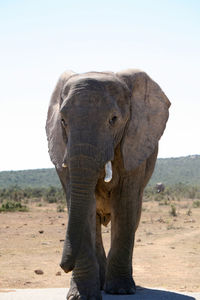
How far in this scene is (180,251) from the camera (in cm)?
1355

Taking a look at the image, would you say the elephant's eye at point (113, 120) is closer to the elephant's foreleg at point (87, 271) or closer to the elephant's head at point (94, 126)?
the elephant's head at point (94, 126)

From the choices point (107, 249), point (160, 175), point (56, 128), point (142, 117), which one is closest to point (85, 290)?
point (56, 128)

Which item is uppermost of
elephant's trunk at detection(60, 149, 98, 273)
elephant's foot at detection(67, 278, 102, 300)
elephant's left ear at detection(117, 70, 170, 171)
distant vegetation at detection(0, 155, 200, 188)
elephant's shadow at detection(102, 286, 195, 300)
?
elephant's left ear at detection(117, 70, 170, 171)

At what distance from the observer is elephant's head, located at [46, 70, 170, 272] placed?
5730 mm

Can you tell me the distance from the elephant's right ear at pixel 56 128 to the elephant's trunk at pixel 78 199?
2.48ft

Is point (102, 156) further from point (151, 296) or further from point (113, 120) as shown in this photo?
point (151, 296)

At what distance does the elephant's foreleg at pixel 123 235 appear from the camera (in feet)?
22.2

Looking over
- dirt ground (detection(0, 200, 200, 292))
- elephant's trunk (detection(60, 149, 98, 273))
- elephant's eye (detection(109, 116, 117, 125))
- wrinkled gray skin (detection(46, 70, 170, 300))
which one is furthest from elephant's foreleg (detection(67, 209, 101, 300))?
dirt ground (detection(0, 200, 200, 292))

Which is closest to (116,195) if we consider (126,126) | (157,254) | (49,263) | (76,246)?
(126,126)

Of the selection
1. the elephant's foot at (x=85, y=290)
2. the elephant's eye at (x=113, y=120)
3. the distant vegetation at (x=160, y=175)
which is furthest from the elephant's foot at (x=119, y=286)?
the distant vegetation at (x=160, y=175)

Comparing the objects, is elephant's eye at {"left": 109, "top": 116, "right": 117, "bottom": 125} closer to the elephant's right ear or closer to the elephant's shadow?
the elephant's right ear

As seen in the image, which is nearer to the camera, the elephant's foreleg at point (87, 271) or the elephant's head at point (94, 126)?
the elephant's head at point (94, 126)

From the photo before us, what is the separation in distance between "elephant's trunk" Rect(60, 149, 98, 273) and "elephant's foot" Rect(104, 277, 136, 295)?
133 centimetres

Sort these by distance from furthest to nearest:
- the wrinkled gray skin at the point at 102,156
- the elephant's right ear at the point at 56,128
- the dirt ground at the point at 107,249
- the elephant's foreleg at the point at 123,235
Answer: the dirt ground at the point at 107,249 < the elephant's foreleg at the point at 123,235 < the elephant's right ear at the point at 56,128 < the wrinkled gray skin at the point at 102,156
